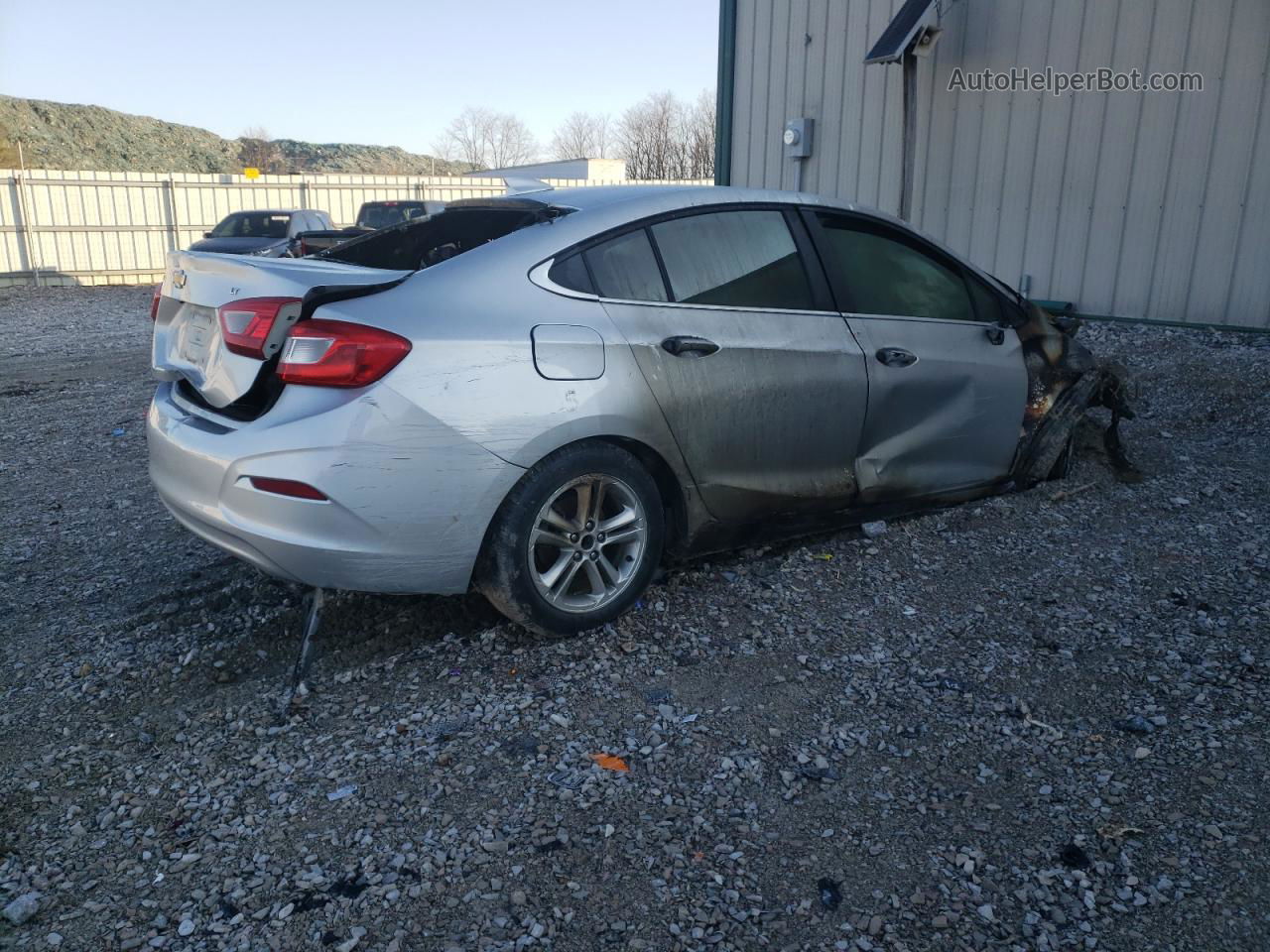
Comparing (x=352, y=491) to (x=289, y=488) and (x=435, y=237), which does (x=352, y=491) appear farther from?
(x=435, y=237)

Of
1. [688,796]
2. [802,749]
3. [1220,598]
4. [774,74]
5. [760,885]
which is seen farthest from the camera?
[774,74]

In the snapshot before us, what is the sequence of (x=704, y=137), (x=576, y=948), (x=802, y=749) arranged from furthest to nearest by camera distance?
(x=704, y=137) → (x=802, y=749) → (x=576, y=948)

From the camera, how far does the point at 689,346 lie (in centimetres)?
387

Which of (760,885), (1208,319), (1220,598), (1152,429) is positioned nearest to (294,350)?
(760,885)

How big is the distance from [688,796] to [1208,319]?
353 inches

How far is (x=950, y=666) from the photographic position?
3.60 metres

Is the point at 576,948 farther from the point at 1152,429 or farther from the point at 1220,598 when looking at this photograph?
the point at 1152,429

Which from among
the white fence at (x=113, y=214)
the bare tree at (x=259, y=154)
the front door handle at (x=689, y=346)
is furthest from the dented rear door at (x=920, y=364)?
the bare tree at (x=259, y=154)

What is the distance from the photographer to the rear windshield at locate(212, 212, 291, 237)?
20.0m

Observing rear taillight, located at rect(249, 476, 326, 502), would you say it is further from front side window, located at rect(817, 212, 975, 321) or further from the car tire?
front side window, located at rect(817, 212, 975, 321)

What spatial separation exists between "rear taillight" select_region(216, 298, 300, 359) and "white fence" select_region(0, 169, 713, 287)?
18.0 m

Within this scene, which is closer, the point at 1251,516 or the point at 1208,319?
the point at 1251,516

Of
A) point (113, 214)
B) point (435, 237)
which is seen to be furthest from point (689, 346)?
point (113, 214)

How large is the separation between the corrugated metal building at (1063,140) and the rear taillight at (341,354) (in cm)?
897
